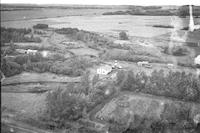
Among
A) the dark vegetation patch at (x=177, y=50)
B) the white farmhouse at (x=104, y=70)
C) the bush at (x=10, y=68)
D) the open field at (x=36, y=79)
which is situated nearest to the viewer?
the open field at (x=36, y=79)

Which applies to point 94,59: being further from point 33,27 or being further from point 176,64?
point 33,27

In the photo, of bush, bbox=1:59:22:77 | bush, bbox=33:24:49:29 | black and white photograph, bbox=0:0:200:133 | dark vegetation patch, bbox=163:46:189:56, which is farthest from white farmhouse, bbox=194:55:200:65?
bush, bbox=33:24:49:29

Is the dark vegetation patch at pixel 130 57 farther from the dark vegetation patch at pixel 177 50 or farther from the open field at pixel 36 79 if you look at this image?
the open field at pixel 36 79

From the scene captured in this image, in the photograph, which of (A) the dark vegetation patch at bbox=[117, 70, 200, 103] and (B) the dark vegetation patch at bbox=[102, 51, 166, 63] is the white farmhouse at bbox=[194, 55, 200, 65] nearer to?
(B) the dark vegetation patch at bbox=[102, 51, 166, 63]

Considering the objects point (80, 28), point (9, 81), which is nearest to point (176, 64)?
point (80, 28)

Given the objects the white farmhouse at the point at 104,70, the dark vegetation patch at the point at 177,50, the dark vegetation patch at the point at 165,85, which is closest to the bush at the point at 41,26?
the white farmhouse at the point at 104,70

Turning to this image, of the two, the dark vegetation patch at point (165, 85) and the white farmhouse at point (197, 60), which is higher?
the white farmhouse at point (197, 60)
